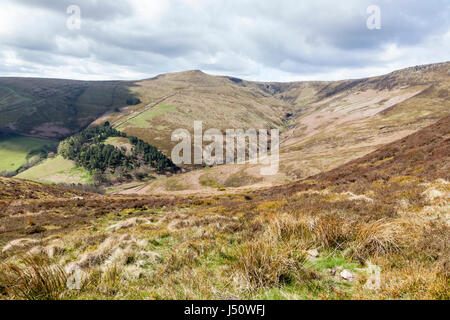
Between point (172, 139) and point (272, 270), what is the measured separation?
6009 inches

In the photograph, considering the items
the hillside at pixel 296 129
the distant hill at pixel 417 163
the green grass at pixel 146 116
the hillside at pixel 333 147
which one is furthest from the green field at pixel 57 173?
the distant hill at pixel 417 163

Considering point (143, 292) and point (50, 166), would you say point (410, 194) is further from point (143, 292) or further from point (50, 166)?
point (50, 166)

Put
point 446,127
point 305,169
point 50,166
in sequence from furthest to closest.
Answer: point 50,166, point 305,169, point 446,127

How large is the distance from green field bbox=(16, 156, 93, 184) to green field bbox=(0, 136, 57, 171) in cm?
1928

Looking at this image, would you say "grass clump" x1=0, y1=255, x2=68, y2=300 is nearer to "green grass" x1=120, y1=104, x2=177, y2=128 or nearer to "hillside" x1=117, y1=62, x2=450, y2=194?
"hillside" x1=117, y1=62, x2=450, y2=194

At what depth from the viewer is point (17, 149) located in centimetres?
14212

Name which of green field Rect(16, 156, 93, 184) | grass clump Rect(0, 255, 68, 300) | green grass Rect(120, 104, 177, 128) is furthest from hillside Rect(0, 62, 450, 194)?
grass clump Rect(0, 255, 68, 300)

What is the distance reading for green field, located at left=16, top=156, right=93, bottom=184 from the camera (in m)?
103

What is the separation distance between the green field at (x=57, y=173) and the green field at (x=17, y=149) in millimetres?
19277

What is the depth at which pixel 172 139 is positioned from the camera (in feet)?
493

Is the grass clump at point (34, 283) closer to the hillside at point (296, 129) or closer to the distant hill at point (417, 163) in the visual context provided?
the distant hill at point (417, 163)

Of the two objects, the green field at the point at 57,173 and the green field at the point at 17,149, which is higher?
the green field at the point at 17,149

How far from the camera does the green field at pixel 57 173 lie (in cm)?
10269
